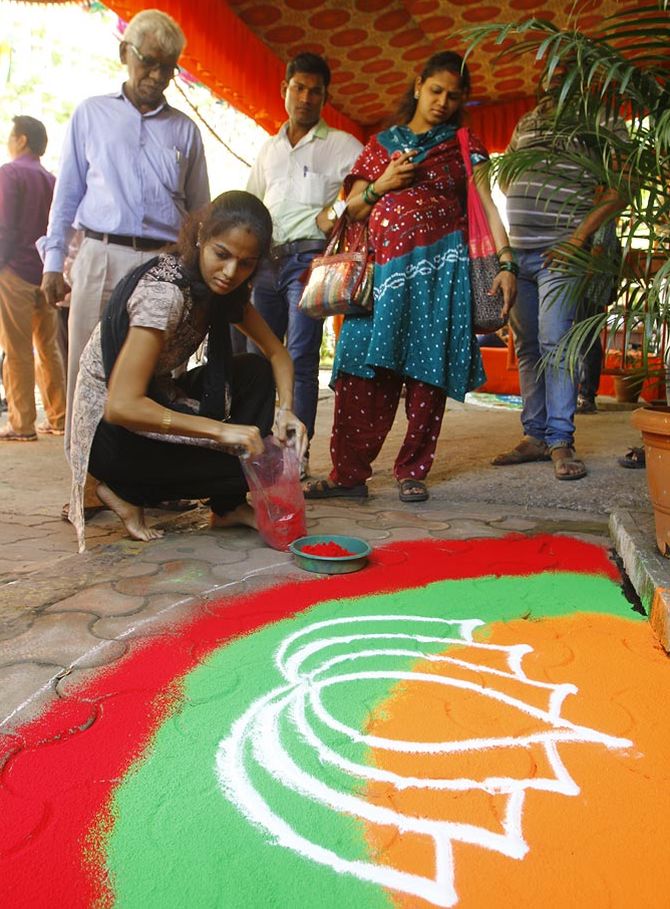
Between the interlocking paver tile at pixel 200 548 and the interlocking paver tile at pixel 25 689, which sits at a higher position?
the interlocking paver tile at pixel 25 689

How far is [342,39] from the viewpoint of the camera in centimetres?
491

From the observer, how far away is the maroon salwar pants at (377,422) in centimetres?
270

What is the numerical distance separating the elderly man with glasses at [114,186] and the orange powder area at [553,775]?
172 cm

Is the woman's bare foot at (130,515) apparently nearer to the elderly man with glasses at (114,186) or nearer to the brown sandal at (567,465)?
the elderly man with glasses at (114,186)

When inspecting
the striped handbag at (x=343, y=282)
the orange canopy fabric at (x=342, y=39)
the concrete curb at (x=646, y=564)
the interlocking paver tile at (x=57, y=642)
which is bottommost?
the interlocking paver tile at (x=57, y=642)

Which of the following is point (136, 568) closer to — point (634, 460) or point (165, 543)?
point (165, 543)

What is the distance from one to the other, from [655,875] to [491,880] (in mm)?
196

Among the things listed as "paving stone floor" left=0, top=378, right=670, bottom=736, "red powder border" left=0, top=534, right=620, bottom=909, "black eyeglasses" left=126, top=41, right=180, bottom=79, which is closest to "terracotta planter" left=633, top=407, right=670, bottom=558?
"red powder border" left=0, top=534, right=620, bottom=909

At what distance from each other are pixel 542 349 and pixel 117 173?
1.78 m

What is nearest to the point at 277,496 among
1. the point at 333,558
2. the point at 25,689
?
the point at 333,558

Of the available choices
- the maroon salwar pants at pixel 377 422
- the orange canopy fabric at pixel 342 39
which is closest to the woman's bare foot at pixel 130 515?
Result: the maroon salwar pants at pixel 377 422

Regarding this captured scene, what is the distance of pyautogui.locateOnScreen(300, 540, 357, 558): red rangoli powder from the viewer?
76.6 inches

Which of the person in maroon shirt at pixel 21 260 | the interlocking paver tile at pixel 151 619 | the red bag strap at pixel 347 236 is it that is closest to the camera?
the interlocking paver tile at pixel 151 619

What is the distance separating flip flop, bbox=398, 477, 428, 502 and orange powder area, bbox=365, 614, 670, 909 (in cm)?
119
